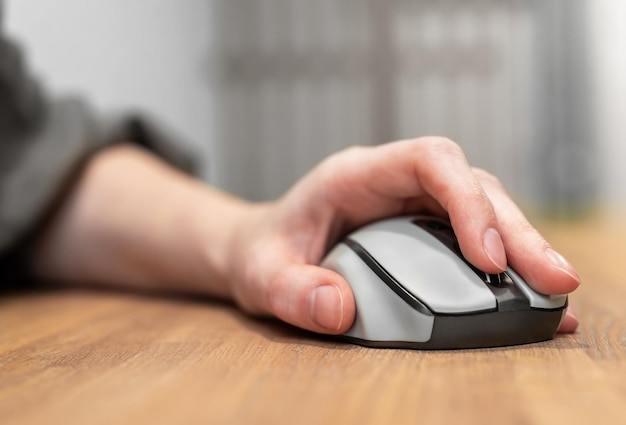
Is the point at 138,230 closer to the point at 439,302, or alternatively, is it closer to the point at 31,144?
the point at 31,144

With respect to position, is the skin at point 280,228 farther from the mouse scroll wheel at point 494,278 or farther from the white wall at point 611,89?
the white wall at point 611,89

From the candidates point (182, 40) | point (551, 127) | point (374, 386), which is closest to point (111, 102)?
point (182, 40)

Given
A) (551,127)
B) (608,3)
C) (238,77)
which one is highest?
(608,3)

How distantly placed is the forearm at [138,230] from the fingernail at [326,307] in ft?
0.63

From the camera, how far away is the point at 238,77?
3.38 m

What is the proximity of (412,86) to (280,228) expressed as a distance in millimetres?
2847

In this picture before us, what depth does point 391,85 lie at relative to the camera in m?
3.34

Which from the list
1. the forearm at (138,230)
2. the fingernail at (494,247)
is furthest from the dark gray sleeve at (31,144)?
the fingernail at (494,247)

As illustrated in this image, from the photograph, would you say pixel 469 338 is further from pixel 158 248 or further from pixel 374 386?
pixel 158 248

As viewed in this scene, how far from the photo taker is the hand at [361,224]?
0.46m

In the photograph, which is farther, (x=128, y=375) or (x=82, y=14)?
(x=82, y=14)

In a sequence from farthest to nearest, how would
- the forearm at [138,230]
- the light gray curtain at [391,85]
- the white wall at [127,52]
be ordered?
the light gray curtain at [391,85], the white wall at [127,52], the forearm at [138,230]

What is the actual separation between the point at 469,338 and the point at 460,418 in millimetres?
134

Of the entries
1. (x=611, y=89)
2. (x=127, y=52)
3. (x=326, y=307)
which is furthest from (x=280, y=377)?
(x=611, y=89)
